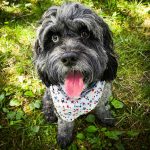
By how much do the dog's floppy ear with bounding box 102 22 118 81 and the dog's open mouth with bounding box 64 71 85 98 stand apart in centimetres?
33

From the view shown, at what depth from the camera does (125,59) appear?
447 cm

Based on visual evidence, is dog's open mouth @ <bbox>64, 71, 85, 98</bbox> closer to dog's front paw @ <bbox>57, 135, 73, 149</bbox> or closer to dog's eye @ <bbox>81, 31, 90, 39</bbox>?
dog's eye @ <bbox>81, 31, 90, 39</bbox>

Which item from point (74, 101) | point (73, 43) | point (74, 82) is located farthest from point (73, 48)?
point (74, 101)

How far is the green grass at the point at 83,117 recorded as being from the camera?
3.70 m

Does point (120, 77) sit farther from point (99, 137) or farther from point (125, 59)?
point (99, 137)

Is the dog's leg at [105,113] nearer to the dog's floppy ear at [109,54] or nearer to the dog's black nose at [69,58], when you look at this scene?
the dog's floppy ear at [109,54]

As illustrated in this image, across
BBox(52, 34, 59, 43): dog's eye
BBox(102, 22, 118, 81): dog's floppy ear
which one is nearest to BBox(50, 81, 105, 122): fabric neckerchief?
BBox(102, 22, 118, 81): dog's floppy ear

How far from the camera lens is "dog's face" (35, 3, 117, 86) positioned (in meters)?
2.69

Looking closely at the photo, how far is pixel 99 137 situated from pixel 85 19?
149cm

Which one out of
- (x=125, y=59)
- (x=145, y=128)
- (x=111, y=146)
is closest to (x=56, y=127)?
(x=111, y=146)

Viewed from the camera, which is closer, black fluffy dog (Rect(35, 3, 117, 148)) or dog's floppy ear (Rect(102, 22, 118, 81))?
black fluffy dog (Rect(35, 3, 117, 148))

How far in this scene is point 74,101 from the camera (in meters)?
3.25

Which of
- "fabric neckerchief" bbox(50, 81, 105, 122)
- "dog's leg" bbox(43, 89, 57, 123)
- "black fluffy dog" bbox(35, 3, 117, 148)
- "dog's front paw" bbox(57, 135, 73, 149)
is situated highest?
"black fluffy dog" bbox(35, 3, 117, 148)

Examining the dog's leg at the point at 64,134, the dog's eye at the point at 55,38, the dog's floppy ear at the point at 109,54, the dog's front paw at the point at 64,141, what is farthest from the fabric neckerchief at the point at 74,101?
the dog's eye at the point at 55,38
